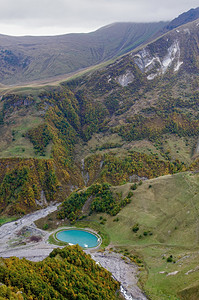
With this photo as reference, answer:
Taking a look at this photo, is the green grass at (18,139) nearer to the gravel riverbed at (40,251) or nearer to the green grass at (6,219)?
the green grass at (6,219)

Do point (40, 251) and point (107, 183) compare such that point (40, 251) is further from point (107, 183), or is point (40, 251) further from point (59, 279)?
point (107, 183)

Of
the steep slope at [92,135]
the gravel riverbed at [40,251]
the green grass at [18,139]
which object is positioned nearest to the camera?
the gravel riverbed at [40,251]

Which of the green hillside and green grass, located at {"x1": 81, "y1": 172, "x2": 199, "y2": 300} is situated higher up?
the green hillside

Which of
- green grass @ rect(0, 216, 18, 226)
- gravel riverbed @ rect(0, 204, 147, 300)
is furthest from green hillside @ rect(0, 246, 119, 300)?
green grass @ rect(0, 216, 18, 226)

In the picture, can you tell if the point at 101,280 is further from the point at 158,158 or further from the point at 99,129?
the point at 99,129

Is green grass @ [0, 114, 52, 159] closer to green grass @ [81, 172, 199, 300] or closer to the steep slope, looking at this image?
the steep slope

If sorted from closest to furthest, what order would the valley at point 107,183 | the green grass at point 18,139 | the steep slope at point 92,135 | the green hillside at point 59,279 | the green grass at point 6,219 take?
the green hillside at point 59,279 < the valley at point 107,183 < the green grass at point 6,219 < the steep slope at point 92,135 < the green grass at point 18,139

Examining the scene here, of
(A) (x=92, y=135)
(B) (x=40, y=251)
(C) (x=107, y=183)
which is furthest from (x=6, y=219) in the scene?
(A) (x=92, y=135)

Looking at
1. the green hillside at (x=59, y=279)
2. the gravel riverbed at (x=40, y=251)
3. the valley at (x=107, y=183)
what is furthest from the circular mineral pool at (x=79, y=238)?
the green hillside at (x=59, y=279)
